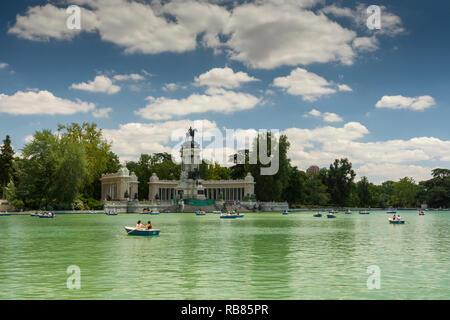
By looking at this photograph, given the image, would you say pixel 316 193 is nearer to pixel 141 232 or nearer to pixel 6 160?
pixel 6 160

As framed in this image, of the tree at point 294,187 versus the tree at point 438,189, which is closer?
the tree at point 294,187

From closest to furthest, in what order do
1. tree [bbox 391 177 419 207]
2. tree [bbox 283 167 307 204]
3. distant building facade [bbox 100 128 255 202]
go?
distant building facade [bbox 100 128 255 202]
tree [bbox 283 167 307 204]
tree [bbox 391 177 419 207]

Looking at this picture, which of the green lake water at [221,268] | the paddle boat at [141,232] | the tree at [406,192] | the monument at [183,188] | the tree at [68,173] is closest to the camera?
the green lake water at [221,268]

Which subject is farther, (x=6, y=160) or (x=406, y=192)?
(x=406, y=192)

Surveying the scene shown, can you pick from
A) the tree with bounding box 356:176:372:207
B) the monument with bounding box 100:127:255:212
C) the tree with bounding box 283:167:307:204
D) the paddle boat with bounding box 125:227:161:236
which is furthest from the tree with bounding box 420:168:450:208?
the paddle boat with bounding box 125:227:161:236

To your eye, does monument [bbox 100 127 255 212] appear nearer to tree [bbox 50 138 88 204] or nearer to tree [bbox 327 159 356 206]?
tree [bbox 50 138 88 204]

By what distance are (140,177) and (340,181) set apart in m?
59.8

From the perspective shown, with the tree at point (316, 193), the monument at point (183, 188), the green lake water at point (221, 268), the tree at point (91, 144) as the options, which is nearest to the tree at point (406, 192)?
the tree at point (316, 193)

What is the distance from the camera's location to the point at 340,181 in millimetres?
141375

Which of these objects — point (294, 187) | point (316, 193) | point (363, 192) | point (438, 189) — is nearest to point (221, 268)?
point (294, 187)

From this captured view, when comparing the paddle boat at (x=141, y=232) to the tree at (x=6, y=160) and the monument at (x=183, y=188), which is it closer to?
the monument at (x=183, y=188)

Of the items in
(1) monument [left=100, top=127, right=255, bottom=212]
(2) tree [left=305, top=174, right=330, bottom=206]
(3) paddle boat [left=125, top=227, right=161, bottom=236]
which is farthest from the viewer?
(2) tree [left=305, top=174, right=330, bottom=206]

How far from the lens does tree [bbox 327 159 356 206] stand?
14088 cm

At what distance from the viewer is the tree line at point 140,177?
8069 cm
